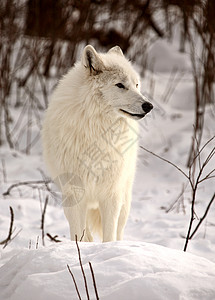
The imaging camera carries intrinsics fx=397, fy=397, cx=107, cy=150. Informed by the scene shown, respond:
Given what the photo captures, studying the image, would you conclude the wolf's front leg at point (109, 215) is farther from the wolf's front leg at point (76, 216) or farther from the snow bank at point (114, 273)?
the snow bank at point (114, 273)

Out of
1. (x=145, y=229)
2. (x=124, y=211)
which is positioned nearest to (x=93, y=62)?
(x=124, y=211)

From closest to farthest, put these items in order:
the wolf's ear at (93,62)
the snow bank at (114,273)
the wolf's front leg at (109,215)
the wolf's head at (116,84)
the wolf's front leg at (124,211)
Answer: the snow bank at (114,273) < the wolf's head at (116,84) < the wolf's ear at (93,62) < the wolf's front leg at (109,215) < the wolf's front leg at (124,211)

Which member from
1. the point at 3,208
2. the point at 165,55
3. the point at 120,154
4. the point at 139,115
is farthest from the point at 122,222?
the point at 165,55

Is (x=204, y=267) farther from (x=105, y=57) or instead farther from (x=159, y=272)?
(x=105, y=57)

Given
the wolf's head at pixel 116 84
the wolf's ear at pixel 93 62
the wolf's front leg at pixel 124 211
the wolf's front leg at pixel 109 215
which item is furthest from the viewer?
the wolf's front leg at pixel 124 211

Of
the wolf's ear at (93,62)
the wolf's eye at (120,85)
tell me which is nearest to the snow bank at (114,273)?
the wolf's eye at (120,85)

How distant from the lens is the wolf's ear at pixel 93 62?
3.32 meters

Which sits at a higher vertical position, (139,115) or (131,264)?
(139,115)

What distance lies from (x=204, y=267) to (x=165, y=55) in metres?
9.06

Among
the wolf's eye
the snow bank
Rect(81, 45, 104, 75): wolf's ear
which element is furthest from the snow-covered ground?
Rect(81, 45, 104, 75): wolf's ear

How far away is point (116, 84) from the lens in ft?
10.8

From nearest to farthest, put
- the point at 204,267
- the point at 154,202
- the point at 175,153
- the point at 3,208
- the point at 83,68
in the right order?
the point at 204,267 < the point at 83,68 < the point at 3,208 < the point at 154,202 < the point at 175,153

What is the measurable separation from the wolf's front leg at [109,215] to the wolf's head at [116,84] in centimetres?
77

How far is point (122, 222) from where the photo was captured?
3.94m
